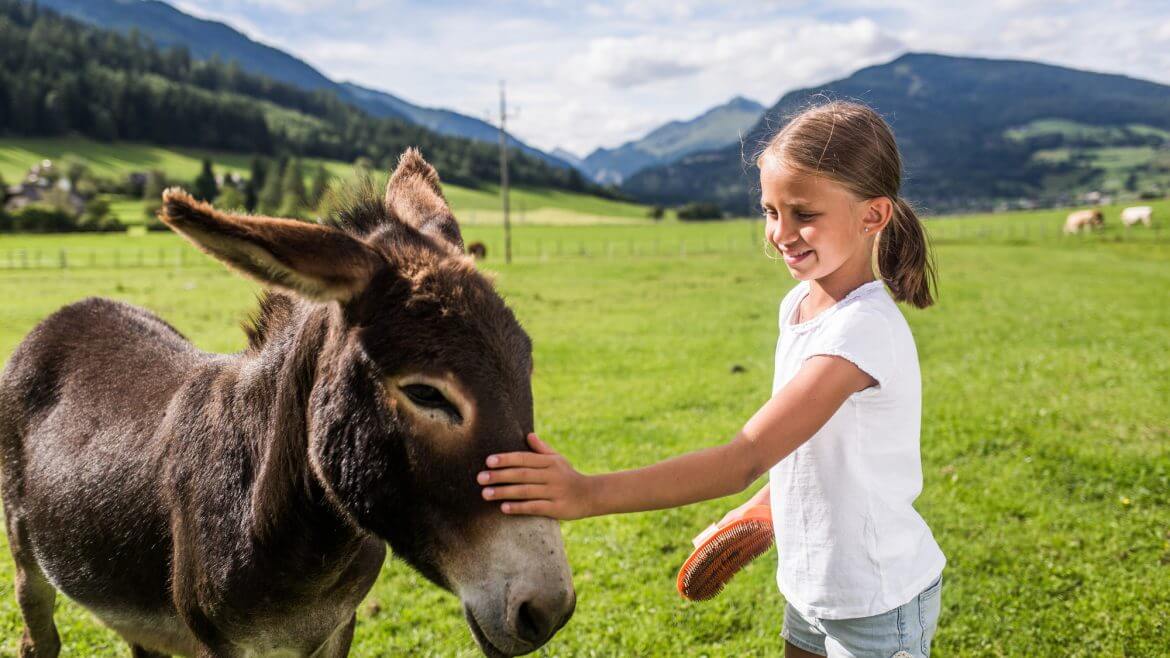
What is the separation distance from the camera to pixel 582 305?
25016 mm

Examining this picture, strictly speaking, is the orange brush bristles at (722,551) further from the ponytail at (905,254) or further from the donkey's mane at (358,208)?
the donkey's mane at (358,208)

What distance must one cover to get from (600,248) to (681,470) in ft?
204

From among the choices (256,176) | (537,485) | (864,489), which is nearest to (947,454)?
(864,489)

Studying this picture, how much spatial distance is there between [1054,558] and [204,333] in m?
18.7

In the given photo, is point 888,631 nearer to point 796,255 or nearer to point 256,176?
point 796,255

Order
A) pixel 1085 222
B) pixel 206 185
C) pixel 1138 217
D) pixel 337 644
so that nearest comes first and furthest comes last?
pixel 337 644
pixel 1138 217
pixel 1085 222
pixel 206 185

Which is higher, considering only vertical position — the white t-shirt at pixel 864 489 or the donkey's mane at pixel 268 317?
the donkey's mane at pixel 268 317

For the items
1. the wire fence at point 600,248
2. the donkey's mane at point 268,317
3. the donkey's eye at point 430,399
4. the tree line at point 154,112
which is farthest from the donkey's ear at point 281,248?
the tree line at point 154,112

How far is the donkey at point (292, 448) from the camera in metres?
2.13

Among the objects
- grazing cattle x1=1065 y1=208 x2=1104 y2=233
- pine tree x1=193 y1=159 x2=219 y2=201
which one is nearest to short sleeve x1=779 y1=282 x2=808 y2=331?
grazing cattle x1=1065 y1=208 x2=1104 y2=233

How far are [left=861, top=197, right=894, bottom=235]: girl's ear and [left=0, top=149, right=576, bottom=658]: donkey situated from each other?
1.40 metres

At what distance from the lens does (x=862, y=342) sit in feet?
7.87

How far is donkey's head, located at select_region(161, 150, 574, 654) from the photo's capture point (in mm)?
2055

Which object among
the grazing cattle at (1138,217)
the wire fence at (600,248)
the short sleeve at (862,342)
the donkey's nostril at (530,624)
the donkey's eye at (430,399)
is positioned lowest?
the wire fence at (600,248)
